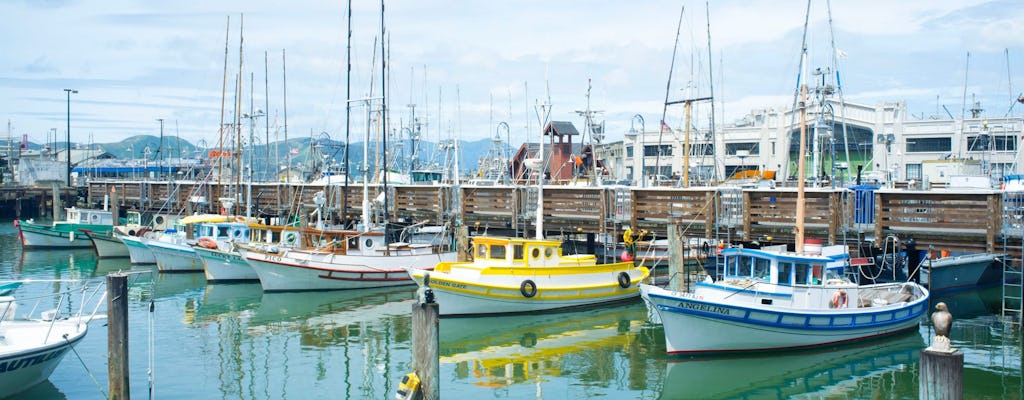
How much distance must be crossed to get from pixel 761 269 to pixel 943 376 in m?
9.25

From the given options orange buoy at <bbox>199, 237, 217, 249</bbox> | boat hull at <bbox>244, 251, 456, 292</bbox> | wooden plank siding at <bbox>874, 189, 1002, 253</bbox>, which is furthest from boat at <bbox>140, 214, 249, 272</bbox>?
wooden plank siding at <bbox>874, 189, 1002, 253</bbox>

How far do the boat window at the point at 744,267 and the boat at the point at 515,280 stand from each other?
6.45 m

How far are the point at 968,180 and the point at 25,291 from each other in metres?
36.3

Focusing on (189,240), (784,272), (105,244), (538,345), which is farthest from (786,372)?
(105,244)

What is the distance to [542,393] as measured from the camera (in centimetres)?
1673

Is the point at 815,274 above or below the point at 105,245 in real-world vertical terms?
above

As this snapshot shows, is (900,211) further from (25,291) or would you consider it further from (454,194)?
(25,291)

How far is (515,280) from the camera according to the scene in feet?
80.5

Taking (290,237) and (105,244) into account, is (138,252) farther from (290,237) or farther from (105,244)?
(290,237)

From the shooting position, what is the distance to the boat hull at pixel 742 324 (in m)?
18.5

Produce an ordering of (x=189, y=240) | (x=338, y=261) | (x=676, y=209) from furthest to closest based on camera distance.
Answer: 1. (x=189, y=240)
2. (x=338, y=261)
3. (x=676, y=209)

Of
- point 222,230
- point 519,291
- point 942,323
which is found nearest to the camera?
point 942,323

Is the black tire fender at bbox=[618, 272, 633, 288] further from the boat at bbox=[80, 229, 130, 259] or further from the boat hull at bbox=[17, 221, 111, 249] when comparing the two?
the boat hull at bbox=[17, 221, 111, 249]

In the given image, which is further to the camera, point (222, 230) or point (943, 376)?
point (222, 230)
